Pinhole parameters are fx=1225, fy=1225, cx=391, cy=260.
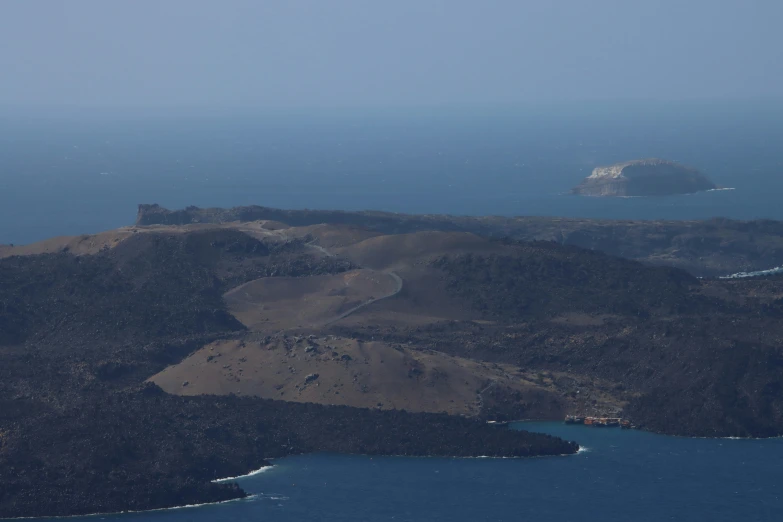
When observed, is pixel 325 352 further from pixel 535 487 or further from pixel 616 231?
pixel 616 231

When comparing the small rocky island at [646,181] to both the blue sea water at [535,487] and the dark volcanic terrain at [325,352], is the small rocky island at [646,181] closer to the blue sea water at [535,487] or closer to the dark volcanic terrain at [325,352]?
the dark volcanic terrain at [325,352]

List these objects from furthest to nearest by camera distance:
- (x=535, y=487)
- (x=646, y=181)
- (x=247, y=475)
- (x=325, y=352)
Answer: (x=646, y=181) < (x=325, y=352) < (x=247, y=475) < (x=535, y=487)

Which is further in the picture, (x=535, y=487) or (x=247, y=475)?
(x=247, y=475)

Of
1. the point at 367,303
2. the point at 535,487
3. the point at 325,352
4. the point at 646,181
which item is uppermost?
the point at 325,352

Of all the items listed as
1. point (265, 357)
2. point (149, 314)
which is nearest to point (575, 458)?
point (265, 357)

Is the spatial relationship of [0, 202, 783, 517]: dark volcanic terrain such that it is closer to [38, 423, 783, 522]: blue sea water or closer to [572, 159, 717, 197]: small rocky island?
[38, 423, 783, 522]: blue sea water

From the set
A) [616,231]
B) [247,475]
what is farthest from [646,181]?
[247,475]

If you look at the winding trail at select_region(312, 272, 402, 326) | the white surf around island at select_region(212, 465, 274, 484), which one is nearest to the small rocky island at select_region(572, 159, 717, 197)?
the winding trail at select_region(312, 272, 402, 326)
